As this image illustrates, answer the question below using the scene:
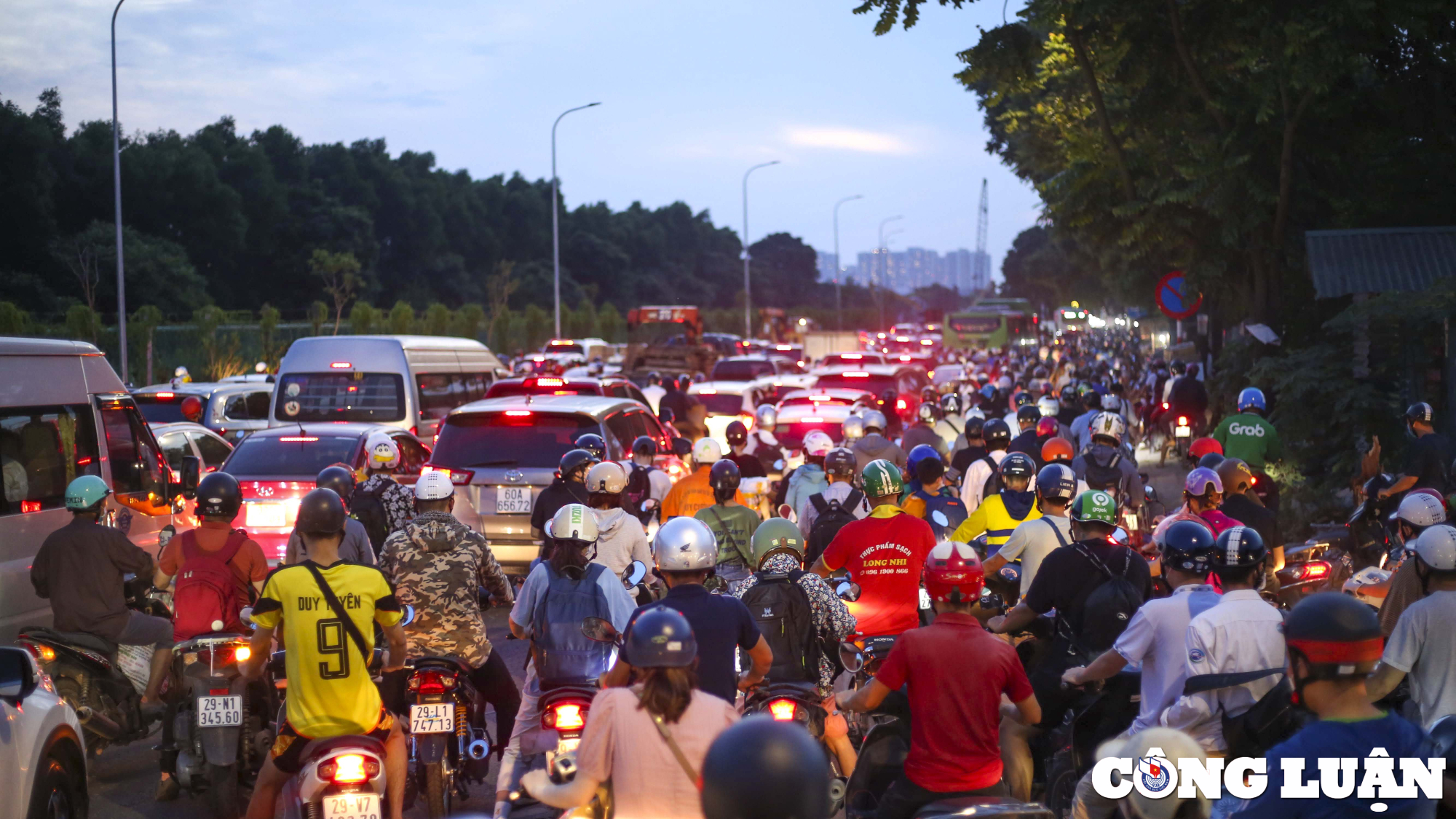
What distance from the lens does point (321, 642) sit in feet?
17.6

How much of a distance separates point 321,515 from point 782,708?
2067 millimetres

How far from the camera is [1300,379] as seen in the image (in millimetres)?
15195

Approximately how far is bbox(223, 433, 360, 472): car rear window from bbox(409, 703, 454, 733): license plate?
6055mm

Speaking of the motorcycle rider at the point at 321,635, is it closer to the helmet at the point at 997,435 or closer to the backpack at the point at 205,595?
the backpack at the point at 205,595

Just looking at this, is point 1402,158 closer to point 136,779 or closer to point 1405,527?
point 1405,527

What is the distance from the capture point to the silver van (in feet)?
28.3

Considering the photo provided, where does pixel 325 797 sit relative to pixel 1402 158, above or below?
below

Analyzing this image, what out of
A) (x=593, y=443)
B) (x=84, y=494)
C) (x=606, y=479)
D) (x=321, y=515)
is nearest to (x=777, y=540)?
(x=606, y=479)

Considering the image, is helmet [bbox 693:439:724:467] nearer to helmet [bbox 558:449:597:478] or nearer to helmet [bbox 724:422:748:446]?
helmet [bbox 558:449:597:478]

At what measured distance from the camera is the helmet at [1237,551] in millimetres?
5109

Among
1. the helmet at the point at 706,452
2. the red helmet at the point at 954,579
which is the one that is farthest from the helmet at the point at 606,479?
the red helmet at the point at 954,579

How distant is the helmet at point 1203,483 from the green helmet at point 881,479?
162 cm

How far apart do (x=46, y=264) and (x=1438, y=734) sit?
46929mm

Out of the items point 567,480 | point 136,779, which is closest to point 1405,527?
point 567,480
